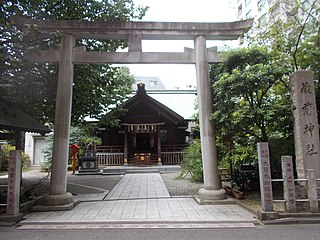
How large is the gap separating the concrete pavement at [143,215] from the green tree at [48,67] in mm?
3758

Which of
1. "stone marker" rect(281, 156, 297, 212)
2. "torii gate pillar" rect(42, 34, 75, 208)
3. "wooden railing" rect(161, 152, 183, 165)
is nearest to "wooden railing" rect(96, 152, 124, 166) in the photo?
"wooden railing" rect(161, 152, 183, 165)

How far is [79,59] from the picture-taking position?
8531 millimetres

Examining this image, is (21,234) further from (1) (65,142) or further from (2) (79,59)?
(2) (79,59)

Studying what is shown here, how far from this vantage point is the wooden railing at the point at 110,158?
21.2 meters

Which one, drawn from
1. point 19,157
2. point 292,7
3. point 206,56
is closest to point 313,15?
point 292,7

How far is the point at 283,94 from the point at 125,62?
19.2 feet

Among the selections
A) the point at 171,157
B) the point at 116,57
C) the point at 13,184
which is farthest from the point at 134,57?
the point at 171,157

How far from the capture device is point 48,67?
10508 millimetres

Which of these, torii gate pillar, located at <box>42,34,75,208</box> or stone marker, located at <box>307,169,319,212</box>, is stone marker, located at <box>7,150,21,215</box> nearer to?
torii gate pillar, located at <box>42,34,75,208</box>

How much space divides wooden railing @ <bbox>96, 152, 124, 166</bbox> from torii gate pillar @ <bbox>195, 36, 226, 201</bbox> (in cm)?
1372

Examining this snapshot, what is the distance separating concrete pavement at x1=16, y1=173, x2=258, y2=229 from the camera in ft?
19.9

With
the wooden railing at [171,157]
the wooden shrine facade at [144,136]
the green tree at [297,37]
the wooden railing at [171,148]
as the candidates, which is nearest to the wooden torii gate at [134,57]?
the green tree at [297,37]

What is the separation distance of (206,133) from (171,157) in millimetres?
13504

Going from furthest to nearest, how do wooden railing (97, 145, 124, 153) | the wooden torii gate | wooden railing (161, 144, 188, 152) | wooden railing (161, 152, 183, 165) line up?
wooden railing (161, 144, 188, 152), wooden railing (97, 145, 124, 153), wooden railing (161, 152, 183, 165), the wooden torii gate
